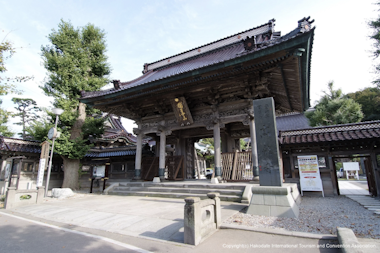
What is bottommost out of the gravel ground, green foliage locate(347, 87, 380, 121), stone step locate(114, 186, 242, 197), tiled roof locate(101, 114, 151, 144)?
the gravel ground

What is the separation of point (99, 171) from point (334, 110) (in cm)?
2079

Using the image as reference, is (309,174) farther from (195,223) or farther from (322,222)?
(195,223)

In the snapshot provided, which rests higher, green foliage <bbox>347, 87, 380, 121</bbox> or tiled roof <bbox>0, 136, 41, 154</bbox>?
green foliage <bbox>347, 87, 380, 121</bbox>

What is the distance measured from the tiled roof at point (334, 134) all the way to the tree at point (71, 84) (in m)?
12.8

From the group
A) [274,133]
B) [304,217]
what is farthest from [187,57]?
[304,217]

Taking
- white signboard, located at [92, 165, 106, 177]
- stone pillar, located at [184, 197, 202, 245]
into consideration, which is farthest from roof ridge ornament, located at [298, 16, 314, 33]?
white signboard, located at [92, 165, 106, 177]

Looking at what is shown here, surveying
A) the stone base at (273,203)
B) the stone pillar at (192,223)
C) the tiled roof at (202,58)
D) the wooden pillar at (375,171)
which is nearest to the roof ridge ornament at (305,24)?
the tiled roof at (202,58)

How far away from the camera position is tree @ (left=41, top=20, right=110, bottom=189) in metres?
13.1

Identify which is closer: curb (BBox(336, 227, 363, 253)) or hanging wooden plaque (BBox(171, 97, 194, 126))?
curb (BBox(336, 227, 363, 253))

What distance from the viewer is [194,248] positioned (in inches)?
139

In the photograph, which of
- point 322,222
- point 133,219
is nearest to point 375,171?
point 322,222

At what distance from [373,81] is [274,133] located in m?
21.2

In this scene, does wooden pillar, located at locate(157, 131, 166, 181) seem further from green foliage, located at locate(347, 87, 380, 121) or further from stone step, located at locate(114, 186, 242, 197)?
green foliage, located at locate(347, 87, 380, 121)

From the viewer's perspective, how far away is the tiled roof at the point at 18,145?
1288 centimetres
